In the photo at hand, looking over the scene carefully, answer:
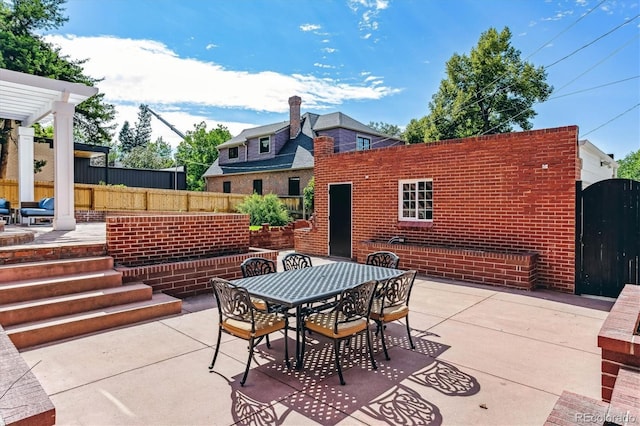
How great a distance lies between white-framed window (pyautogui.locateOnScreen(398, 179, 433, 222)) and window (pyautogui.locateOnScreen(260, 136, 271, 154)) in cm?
1648

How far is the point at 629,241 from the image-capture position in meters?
6.30

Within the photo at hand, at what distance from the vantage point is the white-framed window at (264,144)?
80.3 ft

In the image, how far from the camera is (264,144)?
977 inches

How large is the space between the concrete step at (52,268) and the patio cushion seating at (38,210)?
5712 mm

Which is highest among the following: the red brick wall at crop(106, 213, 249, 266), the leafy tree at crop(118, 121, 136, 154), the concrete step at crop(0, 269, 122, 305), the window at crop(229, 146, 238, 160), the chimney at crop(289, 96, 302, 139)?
the leafy tree at crop(118, 121, 136, 154)

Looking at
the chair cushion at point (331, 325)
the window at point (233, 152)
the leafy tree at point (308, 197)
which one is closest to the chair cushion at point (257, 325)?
the chair cushion at point (331, 325)

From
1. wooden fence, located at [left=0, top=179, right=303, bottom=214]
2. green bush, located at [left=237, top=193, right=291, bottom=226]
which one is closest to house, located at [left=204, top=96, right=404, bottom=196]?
wooden fence, located at [left=0, top=179, right=303, bottom=214]

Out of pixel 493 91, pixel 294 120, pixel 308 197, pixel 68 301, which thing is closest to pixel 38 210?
pixel 68 301

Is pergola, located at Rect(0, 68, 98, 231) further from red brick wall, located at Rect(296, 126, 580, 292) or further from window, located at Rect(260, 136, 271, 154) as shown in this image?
window, located at Rect(260, 136, 271, 154)

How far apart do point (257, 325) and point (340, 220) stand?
24.3ft

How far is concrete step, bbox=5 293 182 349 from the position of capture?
3971 millimetres

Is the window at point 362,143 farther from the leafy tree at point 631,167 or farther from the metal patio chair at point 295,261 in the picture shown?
the leafy tree at point 631,167

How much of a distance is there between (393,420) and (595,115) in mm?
16910

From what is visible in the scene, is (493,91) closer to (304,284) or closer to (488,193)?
(488,193)
